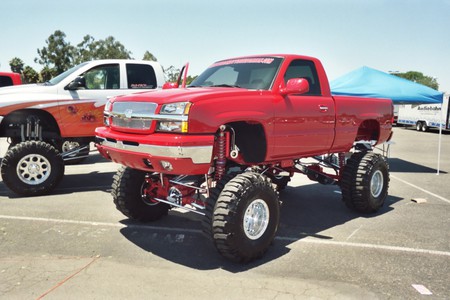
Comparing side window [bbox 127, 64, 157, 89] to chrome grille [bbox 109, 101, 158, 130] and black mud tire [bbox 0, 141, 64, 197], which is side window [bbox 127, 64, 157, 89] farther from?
chrome grille [bbox 109, 101, 158, 130]

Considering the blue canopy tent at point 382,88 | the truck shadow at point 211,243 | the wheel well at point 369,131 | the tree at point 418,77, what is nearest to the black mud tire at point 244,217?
the truck shadow at point 211,243

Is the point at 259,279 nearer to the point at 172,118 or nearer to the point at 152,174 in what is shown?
the point at 172,118

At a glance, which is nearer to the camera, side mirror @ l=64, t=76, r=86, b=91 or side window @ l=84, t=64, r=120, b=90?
side mirror @ l=64, t=76, r=86, b=91

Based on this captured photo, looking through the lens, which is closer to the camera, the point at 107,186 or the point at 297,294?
the point at 297,294

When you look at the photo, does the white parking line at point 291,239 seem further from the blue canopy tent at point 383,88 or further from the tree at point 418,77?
the tree at point 418,77

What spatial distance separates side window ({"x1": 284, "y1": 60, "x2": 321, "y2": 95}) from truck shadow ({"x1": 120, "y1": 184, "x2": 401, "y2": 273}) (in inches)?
75.3

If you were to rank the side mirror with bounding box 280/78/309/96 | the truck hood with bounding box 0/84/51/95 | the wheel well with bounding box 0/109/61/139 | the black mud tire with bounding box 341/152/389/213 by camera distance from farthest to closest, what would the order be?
the wheel well with bounding box 0/109/61/139, the truck hood with bounding box 0/84/51/95, the black mud tire with bounding box 341/152/389/213, the side mirror with bounding box 280/78/309/96

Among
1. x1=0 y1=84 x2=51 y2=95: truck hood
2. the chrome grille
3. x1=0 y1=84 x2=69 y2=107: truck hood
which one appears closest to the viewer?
the chrome grille

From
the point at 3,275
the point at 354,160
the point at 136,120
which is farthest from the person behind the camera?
the point at 354,160

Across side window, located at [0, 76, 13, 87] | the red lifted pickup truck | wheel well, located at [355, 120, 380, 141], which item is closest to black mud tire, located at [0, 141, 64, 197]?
the red lifted pickup truck

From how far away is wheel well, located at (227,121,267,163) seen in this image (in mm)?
4766

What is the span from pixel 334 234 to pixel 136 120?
3.00 meters

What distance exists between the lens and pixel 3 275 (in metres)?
3.83

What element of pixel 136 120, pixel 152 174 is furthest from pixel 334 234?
pixel 136 120
